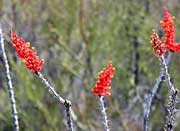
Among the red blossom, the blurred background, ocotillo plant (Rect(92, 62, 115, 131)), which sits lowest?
ocotillo plant (Rect(92, 62, 115, 131))

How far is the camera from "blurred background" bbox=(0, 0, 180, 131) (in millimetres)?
4484

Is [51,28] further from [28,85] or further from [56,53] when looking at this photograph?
[28,85]

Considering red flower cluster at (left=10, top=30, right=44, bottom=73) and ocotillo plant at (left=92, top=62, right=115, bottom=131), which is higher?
red flower cluster at (left=10, top=30, right=44, bottom=73)

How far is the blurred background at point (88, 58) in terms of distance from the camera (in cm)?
448

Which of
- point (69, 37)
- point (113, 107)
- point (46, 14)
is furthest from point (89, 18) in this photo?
point (113, 107)

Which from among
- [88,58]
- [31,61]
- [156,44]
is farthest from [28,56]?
[88,58]

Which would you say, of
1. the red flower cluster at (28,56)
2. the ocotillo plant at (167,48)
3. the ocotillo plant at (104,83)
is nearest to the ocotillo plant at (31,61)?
the red flower cluster at (28,56)

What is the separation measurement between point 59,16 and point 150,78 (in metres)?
1.23

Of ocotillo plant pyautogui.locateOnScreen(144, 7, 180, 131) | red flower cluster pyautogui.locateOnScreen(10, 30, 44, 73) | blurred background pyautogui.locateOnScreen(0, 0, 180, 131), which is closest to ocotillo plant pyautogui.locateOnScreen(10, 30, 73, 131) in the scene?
red flower cluster pyautogui.locateOnScreen(10, 30, 44, 73)

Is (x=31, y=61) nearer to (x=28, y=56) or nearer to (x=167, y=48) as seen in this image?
(x=28, y=56)

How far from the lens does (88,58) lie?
15.9 feet

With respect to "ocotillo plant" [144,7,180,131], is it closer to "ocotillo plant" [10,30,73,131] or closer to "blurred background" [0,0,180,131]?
"ocotillo plant" [10,30,73,131]

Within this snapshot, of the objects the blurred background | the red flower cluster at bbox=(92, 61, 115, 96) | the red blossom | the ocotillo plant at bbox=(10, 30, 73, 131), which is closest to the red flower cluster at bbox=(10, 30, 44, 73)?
the ocotillo plant at bbox=(10, 30, 73, 131)

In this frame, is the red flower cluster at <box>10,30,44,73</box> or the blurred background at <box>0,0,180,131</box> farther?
the blurred background at <box>0,0,180,131</box>
